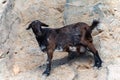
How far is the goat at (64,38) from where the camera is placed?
7.28 metres

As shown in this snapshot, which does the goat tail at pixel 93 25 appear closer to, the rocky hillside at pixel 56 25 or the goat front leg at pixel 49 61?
the rocky hillside at pixel 56 25

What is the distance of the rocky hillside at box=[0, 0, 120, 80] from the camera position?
7.20 metres

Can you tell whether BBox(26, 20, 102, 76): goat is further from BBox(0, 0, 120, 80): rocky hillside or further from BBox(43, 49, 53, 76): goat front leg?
BBox(0, 0, 120, 80): rocky hillside

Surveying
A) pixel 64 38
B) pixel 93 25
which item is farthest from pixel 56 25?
pixel 93 25

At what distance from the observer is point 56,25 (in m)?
8.62

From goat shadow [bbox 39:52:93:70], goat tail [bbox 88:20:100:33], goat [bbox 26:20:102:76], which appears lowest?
goat shadow [bbox 39:52:93:70]

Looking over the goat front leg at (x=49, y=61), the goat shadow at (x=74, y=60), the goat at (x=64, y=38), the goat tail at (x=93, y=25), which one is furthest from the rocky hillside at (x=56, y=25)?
the goat tail at (x=93, y=25)

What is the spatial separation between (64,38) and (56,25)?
1.29 metres

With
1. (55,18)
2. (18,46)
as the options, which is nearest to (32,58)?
(18,46)

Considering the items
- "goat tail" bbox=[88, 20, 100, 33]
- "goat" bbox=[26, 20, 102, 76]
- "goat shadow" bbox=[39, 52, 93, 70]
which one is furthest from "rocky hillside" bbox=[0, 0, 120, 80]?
"goat tail" bbox=[88, 20, 100, 33]

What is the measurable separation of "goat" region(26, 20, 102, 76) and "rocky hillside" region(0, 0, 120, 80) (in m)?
0.29

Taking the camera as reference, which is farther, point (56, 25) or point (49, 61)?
point (56, 25)

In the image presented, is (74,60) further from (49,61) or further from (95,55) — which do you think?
(49,61)

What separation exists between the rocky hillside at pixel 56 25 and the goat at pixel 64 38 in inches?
11.6
